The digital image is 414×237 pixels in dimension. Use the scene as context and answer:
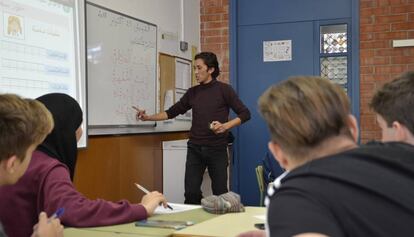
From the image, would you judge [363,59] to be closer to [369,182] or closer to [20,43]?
[20,43]

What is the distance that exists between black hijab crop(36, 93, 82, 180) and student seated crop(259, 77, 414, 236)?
115 centimetres

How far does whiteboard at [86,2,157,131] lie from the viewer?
3.82 m

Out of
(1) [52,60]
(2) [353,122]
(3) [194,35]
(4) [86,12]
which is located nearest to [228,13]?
(3) [194,35]

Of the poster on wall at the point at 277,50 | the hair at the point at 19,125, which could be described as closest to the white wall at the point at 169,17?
the poster on wall at the point at 277,50

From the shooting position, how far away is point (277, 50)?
5512mm

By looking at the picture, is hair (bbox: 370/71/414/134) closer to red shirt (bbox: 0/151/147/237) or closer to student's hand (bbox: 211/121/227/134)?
red shirt (bbox: 0/151/147/237)

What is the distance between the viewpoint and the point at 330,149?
3.12 ft

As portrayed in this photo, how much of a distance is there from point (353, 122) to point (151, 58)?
382 cm

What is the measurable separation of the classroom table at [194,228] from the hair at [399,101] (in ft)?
2.12

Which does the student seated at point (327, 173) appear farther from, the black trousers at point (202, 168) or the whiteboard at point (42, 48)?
the black trousers at point (202, 168)

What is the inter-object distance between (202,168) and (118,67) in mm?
1192

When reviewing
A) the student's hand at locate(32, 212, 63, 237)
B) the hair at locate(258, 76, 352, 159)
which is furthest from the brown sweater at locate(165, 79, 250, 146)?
the hair at locate(258, 76, 352, 159)

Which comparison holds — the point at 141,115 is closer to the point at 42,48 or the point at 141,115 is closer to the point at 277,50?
the point at 42,48

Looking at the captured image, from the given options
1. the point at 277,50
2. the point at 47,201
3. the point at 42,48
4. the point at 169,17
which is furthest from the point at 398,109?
the point at 277,50
